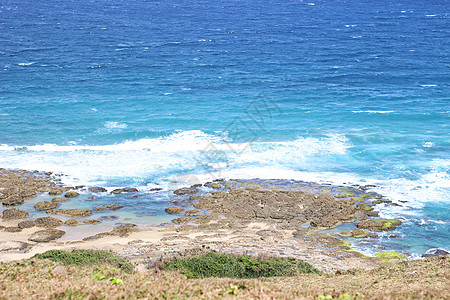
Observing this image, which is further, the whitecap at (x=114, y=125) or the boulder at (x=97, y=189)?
the whitecap at (x=114, y=125)

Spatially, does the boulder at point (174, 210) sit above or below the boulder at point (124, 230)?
below

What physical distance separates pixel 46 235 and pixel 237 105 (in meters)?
32.1

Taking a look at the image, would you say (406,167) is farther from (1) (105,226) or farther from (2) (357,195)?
(1) (105,226)

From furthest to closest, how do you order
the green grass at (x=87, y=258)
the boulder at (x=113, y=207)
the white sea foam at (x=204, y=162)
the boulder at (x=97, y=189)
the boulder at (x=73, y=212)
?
1. the white sea foam at (x=204, y=162)
2. the boulder at (x=97, y=189)
3. the boulder at (x=113, y=207)
4. the boulder at (x=73, y=212)
5. the green grass at (x=87, y=258)

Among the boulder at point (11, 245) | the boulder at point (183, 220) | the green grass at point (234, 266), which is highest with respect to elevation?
the green grass at point (234, 266)

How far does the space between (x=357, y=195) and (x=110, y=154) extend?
75.6ft

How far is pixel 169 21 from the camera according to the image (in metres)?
107

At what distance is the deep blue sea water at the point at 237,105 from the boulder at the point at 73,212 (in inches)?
145

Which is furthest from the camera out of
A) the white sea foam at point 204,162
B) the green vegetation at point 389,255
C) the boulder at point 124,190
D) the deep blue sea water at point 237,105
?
the deep blue sea water at point 237,105

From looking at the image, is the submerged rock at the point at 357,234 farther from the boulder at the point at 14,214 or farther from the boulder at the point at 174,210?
the boulder at the point at 14,214

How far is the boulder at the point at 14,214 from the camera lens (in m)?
28.2

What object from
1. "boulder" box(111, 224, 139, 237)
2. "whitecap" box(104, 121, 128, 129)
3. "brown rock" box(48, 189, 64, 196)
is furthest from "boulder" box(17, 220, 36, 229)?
"whitecap" box(104, 121, 128, 129)

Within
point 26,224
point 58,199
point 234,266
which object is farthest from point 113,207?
point 234,266

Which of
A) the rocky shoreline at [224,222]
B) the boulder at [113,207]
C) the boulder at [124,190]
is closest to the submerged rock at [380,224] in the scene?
the rocky shoreline at [224,222]
